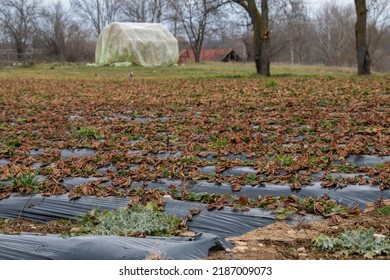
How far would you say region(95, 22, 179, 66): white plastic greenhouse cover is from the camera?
1395 inches

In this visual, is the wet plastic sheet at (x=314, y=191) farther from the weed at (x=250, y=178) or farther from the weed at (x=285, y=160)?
the weed at (x=285, y=160)

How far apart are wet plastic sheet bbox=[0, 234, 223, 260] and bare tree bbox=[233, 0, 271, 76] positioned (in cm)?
1946

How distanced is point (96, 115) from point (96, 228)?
656cm

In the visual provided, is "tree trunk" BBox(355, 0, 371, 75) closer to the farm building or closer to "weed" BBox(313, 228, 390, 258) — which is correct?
"weed" BBox(313, 228, 390, 258)

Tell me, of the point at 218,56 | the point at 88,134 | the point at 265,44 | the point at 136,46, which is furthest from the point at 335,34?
the point at 88,134

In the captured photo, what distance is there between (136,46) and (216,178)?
31.9 meters

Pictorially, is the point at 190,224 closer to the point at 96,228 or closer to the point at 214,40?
the point at 96,228

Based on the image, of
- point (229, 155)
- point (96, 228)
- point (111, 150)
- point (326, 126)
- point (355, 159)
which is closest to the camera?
point (96, 228)

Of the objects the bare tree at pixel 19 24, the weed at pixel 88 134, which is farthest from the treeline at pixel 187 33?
the weed at pixel 88 134

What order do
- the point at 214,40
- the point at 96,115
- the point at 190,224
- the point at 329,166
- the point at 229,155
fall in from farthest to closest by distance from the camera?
the point at 214,40 → the point at 96,115 → the point at 229,155 → the point at 329,166 → the point at 190,224

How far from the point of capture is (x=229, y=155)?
587 centimetres

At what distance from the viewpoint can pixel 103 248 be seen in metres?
3.06

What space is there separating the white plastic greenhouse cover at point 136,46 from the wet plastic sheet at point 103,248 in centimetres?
3292
